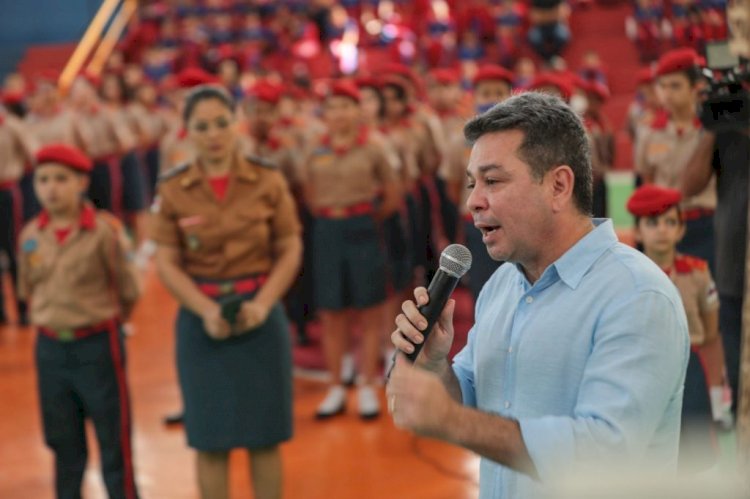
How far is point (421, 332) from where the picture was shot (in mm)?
1775

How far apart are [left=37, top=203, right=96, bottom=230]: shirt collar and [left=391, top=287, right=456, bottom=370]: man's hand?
2487 mm

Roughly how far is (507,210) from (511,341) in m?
0.24

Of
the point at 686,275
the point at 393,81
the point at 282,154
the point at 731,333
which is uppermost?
the point at 393,81

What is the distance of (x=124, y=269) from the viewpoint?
4047mm

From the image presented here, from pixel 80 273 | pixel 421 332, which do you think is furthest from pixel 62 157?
pixel 421 332

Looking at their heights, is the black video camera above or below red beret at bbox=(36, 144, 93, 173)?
above

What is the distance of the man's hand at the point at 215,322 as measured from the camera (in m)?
3.62

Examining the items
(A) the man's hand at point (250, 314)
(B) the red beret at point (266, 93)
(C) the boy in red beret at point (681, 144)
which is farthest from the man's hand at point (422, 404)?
(B) the red beret at point (266, 93)

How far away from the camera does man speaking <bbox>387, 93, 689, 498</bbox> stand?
5.23 ft

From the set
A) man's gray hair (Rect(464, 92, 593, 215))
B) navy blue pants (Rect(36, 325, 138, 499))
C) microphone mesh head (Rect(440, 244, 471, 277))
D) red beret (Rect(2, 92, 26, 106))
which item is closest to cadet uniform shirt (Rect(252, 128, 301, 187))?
navy blue pants (Rect(36, 325, 138, 499))

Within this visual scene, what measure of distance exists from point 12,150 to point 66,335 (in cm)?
441

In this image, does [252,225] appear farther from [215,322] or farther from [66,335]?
[66,335]

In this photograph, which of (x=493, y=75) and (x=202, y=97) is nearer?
(x=202, y=97)

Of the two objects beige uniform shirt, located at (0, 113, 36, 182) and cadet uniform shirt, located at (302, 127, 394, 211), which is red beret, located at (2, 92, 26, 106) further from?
cadet uniform shirt, located at (302, 127, 394, 211)
